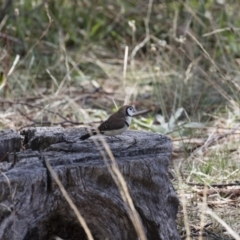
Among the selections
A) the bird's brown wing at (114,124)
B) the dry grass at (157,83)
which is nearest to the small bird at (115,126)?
the bird's brown wing at (114,124)

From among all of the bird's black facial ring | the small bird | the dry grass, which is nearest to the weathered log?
the small bird

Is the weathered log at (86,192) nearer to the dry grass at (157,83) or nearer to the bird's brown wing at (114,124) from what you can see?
the bird's brown wing at (114,124)

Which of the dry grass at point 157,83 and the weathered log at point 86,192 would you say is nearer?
the weathered log at point 86,192

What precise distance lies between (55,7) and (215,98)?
2.20 m

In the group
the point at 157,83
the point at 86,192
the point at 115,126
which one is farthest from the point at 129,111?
the point at 157,83

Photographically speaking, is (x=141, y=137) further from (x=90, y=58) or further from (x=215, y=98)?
(x=90, y=58)

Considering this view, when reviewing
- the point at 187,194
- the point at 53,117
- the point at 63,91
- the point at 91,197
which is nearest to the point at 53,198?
the point at 91,197

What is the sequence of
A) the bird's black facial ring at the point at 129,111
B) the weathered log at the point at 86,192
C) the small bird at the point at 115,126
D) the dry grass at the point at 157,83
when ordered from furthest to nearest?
the dry grass at the point at 157,83, the bird's black facial ring at the point at 129,111, the small bird at the point at 115,126, the weathered log at the point at 86,192

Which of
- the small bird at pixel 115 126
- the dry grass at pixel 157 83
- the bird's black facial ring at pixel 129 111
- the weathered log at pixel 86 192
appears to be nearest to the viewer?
the weathered log at pixel 86 192

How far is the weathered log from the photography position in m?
2.58

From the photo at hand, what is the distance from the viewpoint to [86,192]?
2686mm

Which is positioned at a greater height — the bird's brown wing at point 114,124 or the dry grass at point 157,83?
the bird's brown wing at point 114,124

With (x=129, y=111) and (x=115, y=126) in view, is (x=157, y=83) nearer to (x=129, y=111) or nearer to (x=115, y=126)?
(x=129, y=111)

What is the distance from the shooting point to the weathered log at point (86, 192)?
2582 millimetres
